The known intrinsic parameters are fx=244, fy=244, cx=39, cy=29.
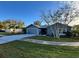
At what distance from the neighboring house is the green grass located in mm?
233

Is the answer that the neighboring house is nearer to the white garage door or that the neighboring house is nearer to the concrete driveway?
the white garage door

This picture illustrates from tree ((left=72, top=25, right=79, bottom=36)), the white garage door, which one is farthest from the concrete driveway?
tree ((left=72, top=25, right=79, bottom=36))

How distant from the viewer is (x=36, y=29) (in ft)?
13.1

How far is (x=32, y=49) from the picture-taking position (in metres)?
3.92

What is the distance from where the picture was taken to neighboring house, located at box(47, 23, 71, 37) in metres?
3.94

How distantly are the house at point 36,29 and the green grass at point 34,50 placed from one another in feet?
0.65

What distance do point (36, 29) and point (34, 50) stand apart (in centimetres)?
34

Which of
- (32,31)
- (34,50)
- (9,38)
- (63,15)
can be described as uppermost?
(63,15)

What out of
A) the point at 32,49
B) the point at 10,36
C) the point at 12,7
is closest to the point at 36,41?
the point at 32,49

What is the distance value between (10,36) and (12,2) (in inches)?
21.8

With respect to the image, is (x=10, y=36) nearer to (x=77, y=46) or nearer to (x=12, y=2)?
(x=12, y=2)

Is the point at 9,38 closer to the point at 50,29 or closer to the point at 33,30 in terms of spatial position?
the point at 33,30

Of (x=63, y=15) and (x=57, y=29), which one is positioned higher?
(x=63, y=15)

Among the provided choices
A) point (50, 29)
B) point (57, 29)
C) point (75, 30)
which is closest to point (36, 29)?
point (50, 29)
